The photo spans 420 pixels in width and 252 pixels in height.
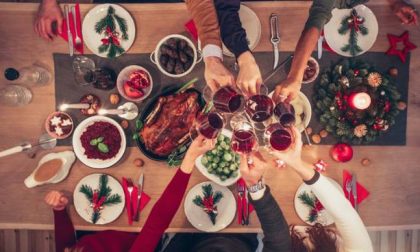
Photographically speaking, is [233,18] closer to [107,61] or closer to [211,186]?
[107,61]

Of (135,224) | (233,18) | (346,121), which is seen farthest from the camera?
(135,224)

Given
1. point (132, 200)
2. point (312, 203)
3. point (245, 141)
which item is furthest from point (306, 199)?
point (132, 200)

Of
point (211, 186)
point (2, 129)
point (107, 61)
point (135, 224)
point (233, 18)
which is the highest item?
point (233, 18)

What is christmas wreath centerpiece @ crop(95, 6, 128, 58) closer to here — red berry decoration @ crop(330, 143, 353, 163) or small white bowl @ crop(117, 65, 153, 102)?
small white bowl @ crop(117, 65, 153, 102)

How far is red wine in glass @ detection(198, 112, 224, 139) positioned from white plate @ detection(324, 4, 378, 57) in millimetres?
740

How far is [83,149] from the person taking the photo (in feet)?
6.30

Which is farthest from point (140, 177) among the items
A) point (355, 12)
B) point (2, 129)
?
point (355, 12)

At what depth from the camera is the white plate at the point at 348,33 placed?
73.5 inches

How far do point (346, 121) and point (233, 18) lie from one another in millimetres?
735

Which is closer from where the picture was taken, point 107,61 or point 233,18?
point 233,18

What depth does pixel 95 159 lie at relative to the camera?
193 cm

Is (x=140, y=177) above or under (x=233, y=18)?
under

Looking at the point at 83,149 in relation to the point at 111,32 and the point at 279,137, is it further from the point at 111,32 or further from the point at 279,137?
the point at 279,137

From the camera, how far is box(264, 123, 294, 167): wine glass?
1.59 meters
